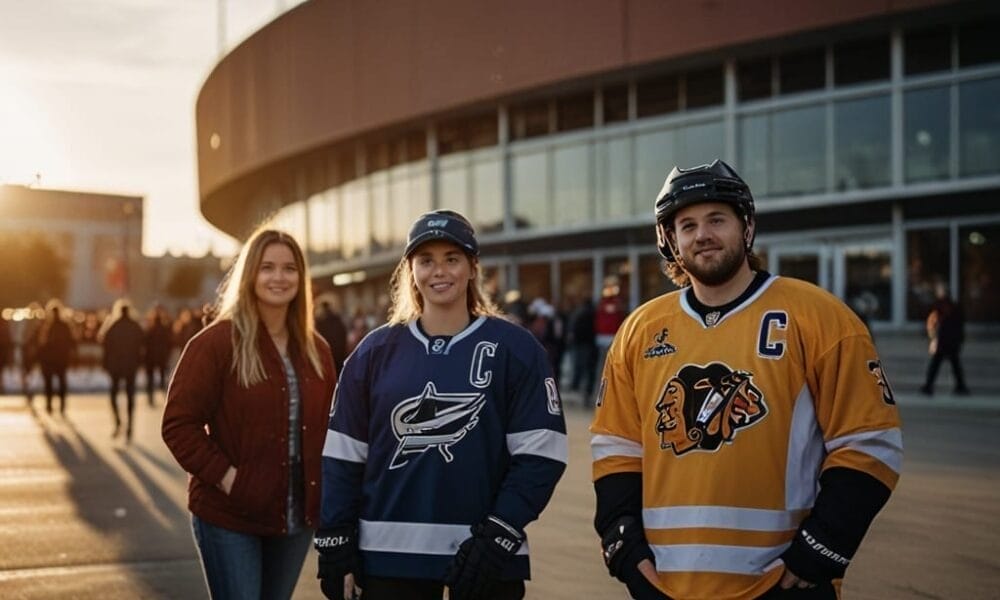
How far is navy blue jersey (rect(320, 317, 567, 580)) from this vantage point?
3586 mm

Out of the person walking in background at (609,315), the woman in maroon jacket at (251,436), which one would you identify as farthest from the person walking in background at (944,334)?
the woman in maroon jacket at (251,436)

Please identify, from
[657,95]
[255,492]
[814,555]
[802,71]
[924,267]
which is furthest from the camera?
[657,95]

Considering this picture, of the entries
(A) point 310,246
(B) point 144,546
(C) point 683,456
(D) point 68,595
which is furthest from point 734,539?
(A) point 310,246

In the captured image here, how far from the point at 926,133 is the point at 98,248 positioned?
274 ft

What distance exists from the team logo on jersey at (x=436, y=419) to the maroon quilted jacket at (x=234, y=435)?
2.94 ft

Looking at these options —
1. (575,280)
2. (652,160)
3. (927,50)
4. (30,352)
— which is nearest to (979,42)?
(927,50)

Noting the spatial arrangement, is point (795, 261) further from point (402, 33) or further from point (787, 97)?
point (402, 33)

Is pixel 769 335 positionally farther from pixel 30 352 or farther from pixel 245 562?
pixel 30 352

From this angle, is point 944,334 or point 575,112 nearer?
point 944,334

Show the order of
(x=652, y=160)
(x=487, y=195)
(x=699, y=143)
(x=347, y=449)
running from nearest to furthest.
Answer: (x=347, y=449)
(x=699, y=143)
(x=652, y=160)
(x=487, y=195)

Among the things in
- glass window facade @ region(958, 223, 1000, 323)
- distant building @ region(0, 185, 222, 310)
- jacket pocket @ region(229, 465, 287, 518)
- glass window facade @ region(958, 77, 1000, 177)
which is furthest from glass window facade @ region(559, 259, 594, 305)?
distant building @ region(0, 185, 222, 310)

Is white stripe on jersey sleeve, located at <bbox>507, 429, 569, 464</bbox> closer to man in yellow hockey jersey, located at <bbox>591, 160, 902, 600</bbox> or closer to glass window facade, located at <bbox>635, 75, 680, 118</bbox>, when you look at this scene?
man in yellow hockey jersey, located at <bbox>591, 160, 902, 600</bbox>

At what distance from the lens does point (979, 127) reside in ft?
79.7

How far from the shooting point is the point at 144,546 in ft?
26.6
